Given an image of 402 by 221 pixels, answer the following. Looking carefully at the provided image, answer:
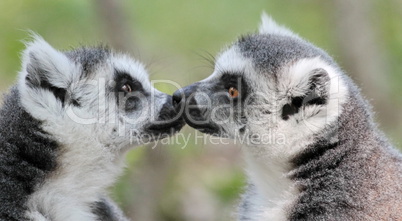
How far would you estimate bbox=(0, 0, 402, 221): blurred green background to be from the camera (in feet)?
27.6

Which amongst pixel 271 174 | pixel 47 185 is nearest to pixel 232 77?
pixel 271 174

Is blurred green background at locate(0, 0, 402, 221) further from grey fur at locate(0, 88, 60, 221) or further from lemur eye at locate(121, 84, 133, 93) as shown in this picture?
grey fur at locate(0, 88, 60, 221)

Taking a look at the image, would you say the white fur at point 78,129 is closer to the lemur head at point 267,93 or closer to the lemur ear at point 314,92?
the lemur head at point 267,93

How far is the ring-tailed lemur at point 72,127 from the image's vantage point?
4.43 m

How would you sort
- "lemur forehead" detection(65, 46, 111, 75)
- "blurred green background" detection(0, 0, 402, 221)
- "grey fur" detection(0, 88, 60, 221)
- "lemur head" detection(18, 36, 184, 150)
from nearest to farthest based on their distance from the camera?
1. "grey fur" detection(0, 88, 60, 221)
2. "lemur head" detection(18, 36, 184, 150)
3. "lemur forehead" detection(65, 46, 111, 75)
4. "blurred green background" detection(0, 0, 402, 221)

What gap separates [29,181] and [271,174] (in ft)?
5.56

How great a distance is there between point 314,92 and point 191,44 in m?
5.80

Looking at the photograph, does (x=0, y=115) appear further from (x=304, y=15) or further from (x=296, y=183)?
(x=304, y=15)

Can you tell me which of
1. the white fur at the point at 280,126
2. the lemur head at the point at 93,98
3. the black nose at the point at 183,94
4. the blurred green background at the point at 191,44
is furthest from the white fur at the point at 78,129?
the blurred green background at the point at 191,44

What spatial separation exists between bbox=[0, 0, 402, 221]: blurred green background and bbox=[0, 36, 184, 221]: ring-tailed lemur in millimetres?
2911

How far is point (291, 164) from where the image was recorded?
4562 mm

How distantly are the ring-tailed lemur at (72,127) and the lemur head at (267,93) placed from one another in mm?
343


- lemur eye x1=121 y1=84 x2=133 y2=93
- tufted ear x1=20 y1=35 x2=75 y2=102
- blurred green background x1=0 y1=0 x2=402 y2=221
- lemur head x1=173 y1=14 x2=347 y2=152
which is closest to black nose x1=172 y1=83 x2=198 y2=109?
lemur head x1=173 y1=14 x2=347 y2=152

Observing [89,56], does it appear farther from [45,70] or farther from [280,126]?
[280,126]
